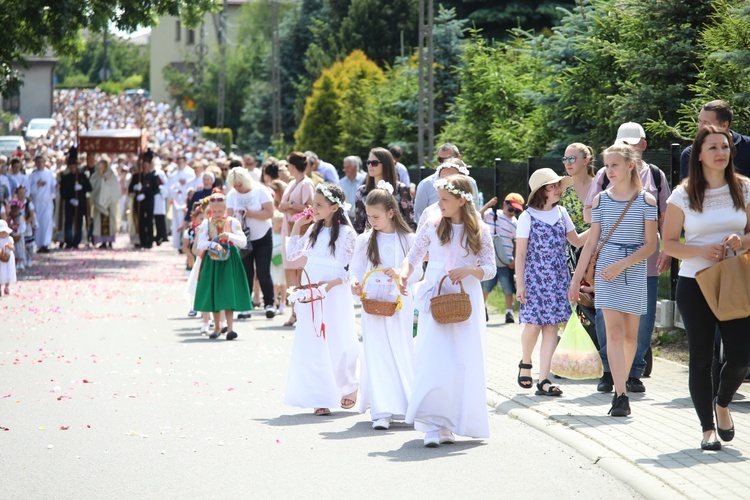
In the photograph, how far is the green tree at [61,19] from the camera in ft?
85.7

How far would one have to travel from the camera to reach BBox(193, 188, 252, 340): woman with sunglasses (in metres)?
14.4

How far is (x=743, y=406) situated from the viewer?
9086 mm

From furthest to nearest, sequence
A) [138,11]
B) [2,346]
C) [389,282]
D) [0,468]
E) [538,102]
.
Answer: [138,11] → [538,102] → [2,346] → [389,282] → [0,468]

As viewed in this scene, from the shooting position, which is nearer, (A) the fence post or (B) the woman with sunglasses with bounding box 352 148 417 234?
(B) the woman with sunglasses with bounding box 352 148 417 234

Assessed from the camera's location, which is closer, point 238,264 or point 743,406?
point 743,406

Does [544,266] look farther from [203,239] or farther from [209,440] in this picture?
[203,239]

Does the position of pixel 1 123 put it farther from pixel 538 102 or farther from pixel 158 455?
pixel 158 455

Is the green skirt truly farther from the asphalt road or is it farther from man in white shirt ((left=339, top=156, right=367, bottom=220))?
man in white shirt ((left=339, top=156, right=367, bottom=220))

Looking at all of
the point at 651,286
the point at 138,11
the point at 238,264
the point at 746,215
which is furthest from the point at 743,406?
the point at 138,11

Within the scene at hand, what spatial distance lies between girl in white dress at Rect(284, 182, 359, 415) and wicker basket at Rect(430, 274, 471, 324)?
1849 mm

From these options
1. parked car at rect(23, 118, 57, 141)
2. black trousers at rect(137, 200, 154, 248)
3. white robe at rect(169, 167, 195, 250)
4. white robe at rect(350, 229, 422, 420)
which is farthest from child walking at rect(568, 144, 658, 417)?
parked car at rect(23, 118, 57, 141)

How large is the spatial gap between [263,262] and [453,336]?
9103mm

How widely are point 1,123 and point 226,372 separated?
56.6 metres

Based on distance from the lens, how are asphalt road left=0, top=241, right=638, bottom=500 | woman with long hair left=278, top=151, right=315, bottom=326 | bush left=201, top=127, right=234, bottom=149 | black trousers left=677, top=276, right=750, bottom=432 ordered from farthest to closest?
bush left=201, top=127, right=234, bottom=149 < woman with long hair left=278, top=151, right=315, bottom=326 < black trousers left=677, top=276, right=750, bottom=432 < asphalt road left=0, top=241, right=638, bottom=500
